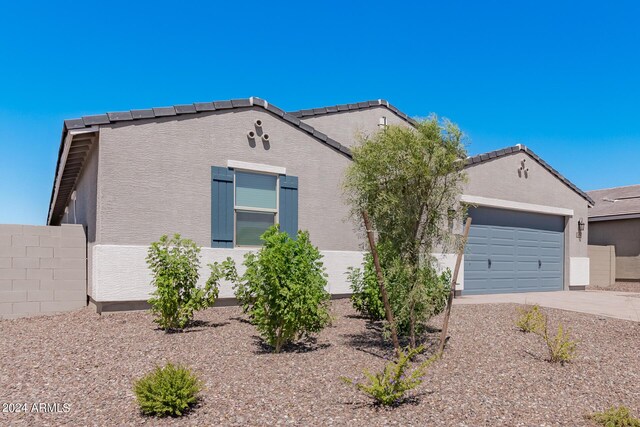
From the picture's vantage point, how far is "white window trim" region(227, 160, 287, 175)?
9.69 metres

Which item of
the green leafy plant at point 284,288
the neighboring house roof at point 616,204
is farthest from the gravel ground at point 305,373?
the neighboring house roof at point 616,204

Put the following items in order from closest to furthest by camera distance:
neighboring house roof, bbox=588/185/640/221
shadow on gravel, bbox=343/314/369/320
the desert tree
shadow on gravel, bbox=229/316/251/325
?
the desert tree, shadow on gravel, bbox=229/316/251/325, shadow on gravel, bbox=343/314/369/320, neighboring house roof, bbox=588/185/640/221

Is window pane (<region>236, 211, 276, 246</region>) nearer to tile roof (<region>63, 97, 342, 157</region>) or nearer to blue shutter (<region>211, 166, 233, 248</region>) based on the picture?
blue shutter (<region>211, 166, 233, 248</region>)

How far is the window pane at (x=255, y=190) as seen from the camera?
988 centimetres

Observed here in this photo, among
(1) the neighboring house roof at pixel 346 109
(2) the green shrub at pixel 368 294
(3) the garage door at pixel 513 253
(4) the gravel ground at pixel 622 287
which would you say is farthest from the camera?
(4) the gravel ground at pixel 622 287

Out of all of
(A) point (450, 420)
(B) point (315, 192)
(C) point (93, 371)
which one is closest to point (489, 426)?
(A) point (450, 420)

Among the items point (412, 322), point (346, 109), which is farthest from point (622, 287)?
A: point (412, 322)

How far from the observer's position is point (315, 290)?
20.0 ft

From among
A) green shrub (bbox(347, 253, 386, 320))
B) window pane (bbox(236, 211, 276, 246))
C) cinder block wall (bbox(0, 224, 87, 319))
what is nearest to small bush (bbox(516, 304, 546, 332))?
green shrub (bbox(347, 253, 386, 320))

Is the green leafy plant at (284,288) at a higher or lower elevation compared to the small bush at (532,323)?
higher

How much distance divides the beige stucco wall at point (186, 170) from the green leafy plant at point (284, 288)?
3.50 metres

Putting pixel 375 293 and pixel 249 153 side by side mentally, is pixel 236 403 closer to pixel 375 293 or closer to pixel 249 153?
pixel 375 293

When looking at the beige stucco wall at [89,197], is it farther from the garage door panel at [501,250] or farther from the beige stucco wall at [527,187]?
the garage door panel at [501,250]

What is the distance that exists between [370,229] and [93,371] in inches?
147
